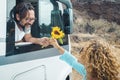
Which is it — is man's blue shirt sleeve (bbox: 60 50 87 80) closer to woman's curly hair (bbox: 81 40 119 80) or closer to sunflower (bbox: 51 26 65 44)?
woman's curly hair (bbox: 81 40 119 80)

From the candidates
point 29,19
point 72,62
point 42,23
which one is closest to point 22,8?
point 29,19

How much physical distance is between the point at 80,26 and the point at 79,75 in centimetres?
79

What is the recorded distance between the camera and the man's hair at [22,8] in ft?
11.1

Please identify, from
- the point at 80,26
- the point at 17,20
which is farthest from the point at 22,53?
the point at 80,26

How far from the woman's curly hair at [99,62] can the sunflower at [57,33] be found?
1.18ft

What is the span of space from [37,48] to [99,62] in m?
0.85

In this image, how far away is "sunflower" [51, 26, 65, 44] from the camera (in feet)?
12.0

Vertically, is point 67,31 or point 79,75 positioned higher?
point 67,31

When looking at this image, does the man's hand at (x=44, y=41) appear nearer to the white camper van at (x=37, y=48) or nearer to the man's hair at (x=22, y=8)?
the white camper van at (x=37, y=48)

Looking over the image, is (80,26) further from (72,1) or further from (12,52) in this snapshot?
(12,52)

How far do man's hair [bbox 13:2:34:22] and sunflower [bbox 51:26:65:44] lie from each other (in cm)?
40

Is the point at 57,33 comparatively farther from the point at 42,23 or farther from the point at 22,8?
the point at 22,8

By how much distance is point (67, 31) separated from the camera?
3.88 metres

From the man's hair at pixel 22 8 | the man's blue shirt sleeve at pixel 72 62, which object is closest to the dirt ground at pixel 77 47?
the man's blue shirt sleeve at pixel 72 62
